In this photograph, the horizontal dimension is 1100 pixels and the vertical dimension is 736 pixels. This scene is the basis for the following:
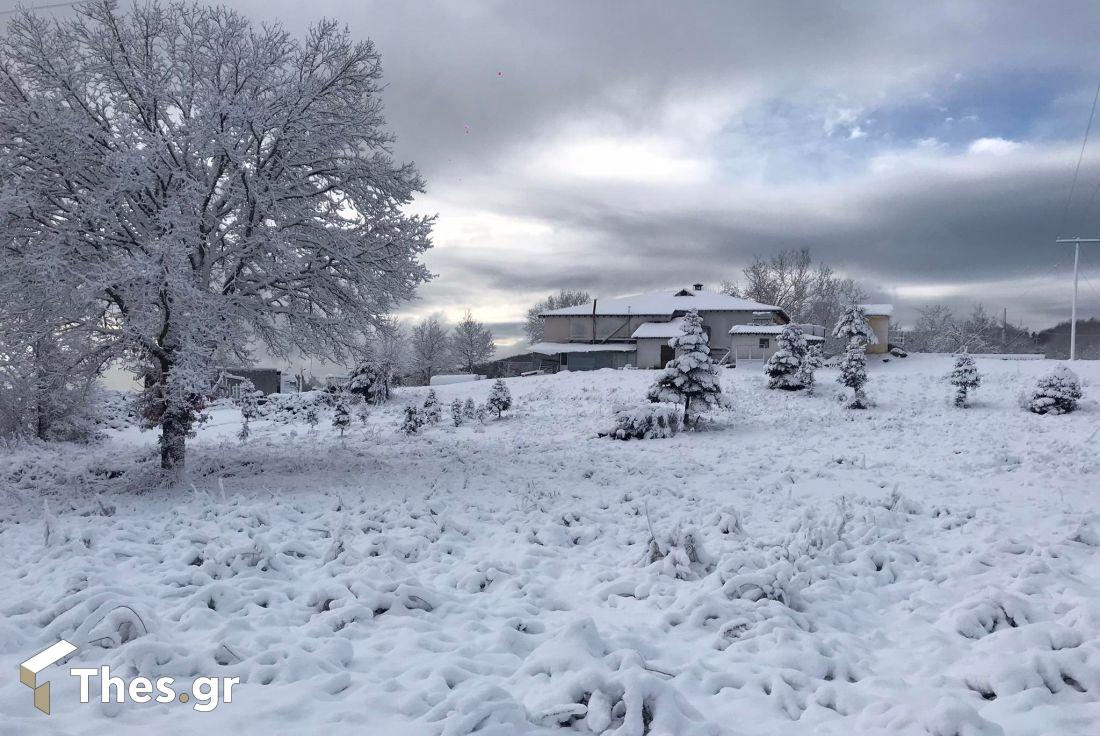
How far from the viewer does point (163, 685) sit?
4430 millimetres

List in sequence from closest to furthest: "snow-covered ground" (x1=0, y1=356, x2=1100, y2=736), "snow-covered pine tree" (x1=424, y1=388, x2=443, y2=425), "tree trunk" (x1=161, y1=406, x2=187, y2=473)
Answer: "snow-covered ground" (x1=0, y1=356, x2=1100, y2=736) → "tree trunk" (x1=161, y1=406, x2=187, y2=473) → "snow-covered pine tree" (x1=424, y1=388, x2=443, y2=425)

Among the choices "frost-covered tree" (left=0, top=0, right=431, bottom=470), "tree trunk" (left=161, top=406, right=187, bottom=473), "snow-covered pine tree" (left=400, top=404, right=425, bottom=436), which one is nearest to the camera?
"frost-covered tree" (left=0, top=0, right=431, bottom=470)

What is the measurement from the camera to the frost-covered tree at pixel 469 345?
74.6 m

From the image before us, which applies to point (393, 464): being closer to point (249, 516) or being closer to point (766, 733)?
point (249, 516)

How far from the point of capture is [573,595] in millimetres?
6762

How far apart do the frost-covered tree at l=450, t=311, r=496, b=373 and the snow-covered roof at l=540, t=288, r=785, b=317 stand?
2102 centimetres

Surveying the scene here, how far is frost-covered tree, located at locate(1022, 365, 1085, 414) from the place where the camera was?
20.2 meters

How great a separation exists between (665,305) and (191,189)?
4706cm

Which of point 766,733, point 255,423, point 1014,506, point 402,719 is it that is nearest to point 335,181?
point 402,719

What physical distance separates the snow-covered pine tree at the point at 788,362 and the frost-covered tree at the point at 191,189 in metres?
21.9

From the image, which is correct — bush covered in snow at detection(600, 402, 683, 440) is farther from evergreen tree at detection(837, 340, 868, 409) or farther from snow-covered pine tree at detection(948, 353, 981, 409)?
snow-covered pine tree at detection(948, 353, 981, 409)

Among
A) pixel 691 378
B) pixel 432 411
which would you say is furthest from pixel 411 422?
pixel 691 378

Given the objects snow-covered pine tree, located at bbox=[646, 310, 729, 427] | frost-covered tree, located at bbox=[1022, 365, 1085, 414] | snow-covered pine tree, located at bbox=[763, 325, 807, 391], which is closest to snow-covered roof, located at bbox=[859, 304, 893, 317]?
snow-covered pine tree, located at bbox=[763, 325, 807, 391]

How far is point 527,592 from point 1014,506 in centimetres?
882
